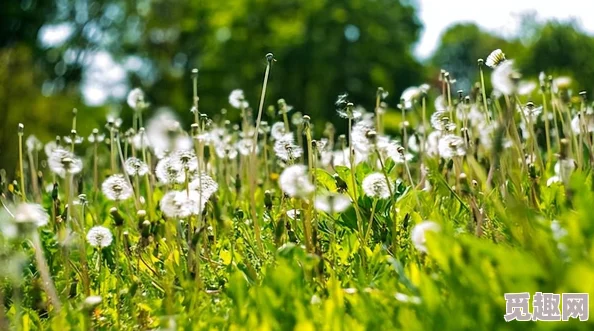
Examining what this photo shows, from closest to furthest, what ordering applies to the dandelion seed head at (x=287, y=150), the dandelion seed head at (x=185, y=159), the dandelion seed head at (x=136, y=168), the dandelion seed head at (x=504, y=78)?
1. the dandelion seed head at (x=504, y=78)
2. the dandelion seed head at (x=185, y=159)
3. the dandelion seed head at (x=287, y=150)
4. the dandelion seed head at (x=136, y=168)

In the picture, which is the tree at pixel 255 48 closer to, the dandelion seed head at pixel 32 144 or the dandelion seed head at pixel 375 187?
the dandelion seed head at pixel 32 144

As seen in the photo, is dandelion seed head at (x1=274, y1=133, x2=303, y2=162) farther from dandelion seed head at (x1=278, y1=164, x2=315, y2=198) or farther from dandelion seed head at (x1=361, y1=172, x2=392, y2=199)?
dandelion seed head at (x1=278, y1=164, x2=315, y2=198)

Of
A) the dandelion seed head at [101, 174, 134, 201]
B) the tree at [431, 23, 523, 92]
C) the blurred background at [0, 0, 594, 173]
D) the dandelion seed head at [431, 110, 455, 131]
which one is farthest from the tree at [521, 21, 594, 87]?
the dandelion seed head at [101, 174, 134, 201]

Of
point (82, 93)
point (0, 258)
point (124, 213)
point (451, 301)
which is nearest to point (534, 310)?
point (451, 301)

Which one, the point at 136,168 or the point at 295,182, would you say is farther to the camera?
the point at 136,168

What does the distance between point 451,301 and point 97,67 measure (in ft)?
78.3

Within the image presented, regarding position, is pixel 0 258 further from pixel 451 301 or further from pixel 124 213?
pixel 124 213

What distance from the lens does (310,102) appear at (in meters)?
24.9

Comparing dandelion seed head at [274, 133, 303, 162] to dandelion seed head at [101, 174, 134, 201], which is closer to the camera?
dandelion seed head at [101, 174, 134, 201]

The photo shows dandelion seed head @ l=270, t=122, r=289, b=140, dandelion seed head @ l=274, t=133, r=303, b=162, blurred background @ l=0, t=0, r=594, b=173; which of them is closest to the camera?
dandelion seed head @ l=274, t=133, r=303, b=162

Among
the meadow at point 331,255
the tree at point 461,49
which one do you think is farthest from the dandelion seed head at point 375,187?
the tree at point 461,49

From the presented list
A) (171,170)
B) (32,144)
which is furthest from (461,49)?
(171,170)

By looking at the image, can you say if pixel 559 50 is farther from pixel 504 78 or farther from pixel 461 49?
pixel 504 78

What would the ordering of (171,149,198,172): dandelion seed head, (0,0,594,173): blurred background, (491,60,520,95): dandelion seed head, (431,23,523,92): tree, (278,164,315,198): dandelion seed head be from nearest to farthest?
1. (491,60,520,95): dandelion seed head
2. (278,164,315,198): dandelion seed head
3. (171,149,198,172): dandelion seed head
4. (0,0,594,173): blurred background
5. (431,23,523,92): tree
